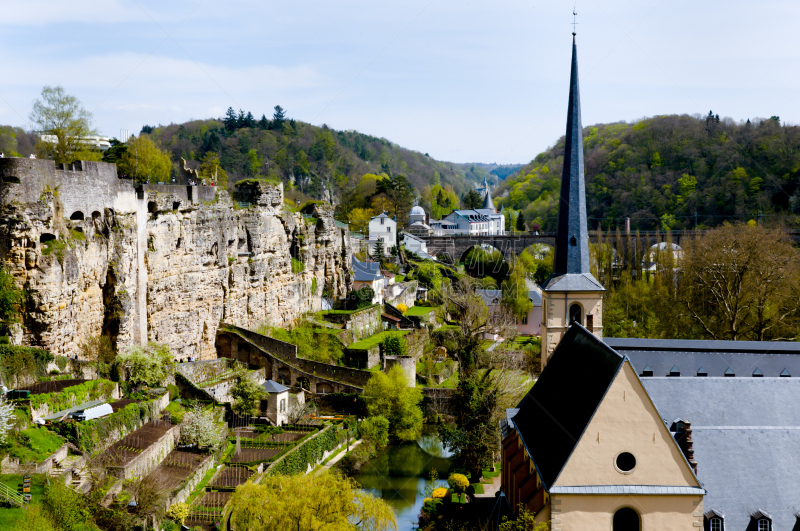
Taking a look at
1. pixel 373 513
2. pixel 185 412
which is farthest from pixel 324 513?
pixel 185 412

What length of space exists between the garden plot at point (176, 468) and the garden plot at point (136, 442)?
3.03 feet

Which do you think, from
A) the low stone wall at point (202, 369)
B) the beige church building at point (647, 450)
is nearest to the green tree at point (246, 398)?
the low stone wall at point (202, 369)

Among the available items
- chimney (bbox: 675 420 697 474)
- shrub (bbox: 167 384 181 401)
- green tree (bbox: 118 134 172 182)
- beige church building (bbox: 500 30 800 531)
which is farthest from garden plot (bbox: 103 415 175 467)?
green tree (bbox: 118 134 172 182)

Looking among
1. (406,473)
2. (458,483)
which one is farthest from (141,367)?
(458,483)

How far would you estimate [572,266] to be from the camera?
33.2 m

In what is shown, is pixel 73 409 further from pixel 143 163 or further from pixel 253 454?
pixel 143 163

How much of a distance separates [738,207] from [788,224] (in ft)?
35.5

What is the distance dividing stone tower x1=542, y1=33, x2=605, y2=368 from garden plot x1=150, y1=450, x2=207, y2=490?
48.8ft

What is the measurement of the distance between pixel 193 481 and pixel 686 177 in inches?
3937

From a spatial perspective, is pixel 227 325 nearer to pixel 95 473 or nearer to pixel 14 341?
pixel 14 341

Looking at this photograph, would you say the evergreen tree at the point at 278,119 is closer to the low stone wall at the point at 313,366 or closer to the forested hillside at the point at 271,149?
the forested hillside at the point at 271,149

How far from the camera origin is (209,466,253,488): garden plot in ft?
95.8

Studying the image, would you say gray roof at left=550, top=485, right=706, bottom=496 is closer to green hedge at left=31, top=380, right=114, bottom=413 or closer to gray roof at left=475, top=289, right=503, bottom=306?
green hedge at left=31, top=380, right=114, bottom=413

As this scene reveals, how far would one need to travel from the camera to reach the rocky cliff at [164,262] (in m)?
31.8
